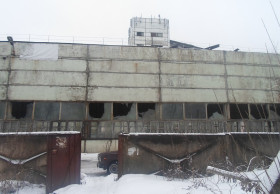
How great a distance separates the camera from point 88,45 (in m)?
19.1

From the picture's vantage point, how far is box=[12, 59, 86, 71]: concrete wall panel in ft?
59.6

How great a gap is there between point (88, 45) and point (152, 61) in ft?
16.9

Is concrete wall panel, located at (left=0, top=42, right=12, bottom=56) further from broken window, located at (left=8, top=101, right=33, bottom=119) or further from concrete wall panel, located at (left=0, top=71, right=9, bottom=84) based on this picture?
broken window, located at (left=8, top=101, right=33, bottom=119)

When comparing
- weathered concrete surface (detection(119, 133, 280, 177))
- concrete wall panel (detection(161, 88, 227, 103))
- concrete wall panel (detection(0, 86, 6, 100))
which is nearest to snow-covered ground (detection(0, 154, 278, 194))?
weathered concrete surface (detection(119, 133, 280, 177))

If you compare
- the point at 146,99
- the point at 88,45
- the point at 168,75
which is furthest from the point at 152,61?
the point at 88,45

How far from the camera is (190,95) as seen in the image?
63.3 feet

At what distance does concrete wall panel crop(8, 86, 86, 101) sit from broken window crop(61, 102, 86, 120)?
38cm

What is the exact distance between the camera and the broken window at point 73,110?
17969mm

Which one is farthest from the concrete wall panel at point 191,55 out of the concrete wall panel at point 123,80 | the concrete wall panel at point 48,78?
the concrete wall panel at point 48,78

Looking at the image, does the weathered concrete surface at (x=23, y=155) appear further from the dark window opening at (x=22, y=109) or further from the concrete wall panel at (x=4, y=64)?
the concrete wall panel at (x=4, y=64)

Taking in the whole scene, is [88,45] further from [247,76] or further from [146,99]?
[247,76]

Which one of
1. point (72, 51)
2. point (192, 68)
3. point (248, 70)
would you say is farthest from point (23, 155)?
point (248, 70)

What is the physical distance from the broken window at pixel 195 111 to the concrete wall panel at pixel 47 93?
8.06 m

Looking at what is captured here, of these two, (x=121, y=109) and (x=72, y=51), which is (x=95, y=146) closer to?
(x=121, y=109)
